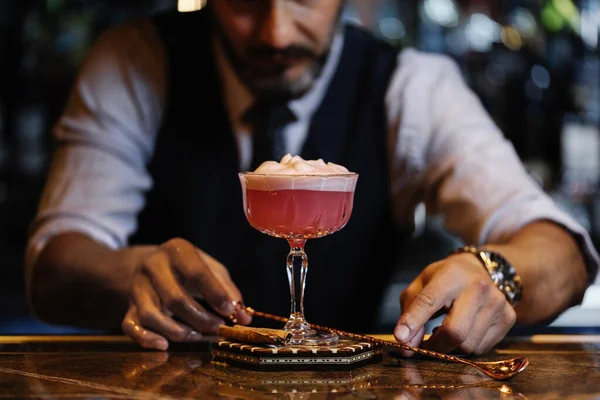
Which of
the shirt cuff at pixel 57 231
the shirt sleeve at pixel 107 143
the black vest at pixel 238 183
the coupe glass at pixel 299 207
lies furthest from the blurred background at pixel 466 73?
the coupe glass at pixel 299 207

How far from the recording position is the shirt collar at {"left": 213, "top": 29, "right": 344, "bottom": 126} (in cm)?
260

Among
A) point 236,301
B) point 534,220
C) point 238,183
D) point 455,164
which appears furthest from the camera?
point 238,183

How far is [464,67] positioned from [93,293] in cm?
333

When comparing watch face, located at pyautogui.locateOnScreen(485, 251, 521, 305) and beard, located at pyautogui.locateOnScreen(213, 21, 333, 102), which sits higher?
beard, located at pyautogui.locateOnScreen(213, 21, 333, 102)

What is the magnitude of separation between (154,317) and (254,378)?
→ 0.38m

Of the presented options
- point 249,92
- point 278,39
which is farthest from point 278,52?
point 249,92

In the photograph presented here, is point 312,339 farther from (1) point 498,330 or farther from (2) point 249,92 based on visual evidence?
(2) point 249,92

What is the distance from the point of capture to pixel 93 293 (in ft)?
7.14

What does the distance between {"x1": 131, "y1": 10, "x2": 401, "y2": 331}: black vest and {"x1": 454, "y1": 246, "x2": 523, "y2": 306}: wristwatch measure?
880mm

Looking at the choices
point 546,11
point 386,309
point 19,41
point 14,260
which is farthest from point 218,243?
point 546,11

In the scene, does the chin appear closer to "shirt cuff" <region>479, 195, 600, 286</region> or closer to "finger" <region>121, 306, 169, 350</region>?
"shirt cuff" <region>479, 195, 600, 286</region>

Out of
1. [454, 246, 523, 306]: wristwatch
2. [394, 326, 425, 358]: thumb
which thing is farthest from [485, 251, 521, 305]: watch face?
[394, 326, 425, 358]: thumb

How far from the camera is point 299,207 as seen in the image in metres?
1.56

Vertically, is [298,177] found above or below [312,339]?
above
